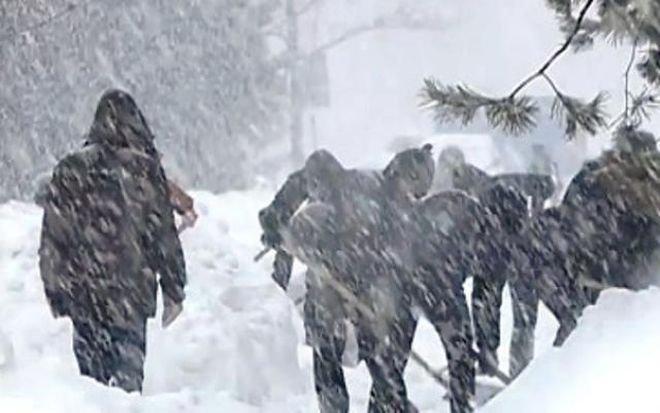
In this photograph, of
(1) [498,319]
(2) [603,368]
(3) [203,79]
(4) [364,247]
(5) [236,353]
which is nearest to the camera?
(2) [603,368]

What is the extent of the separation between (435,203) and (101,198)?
1.78m

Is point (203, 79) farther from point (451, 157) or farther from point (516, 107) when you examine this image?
point (516, 107)

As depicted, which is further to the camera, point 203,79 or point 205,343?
point 203,79

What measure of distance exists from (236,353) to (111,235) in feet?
9.63

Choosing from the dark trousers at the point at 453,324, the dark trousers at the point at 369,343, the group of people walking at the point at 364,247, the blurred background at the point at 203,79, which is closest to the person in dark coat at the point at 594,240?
the group of people walking at the point at 364,247

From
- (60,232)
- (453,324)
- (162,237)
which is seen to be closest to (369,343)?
(453,324)

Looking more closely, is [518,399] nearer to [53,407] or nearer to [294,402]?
[53,407]

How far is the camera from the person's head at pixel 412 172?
6.80 meters

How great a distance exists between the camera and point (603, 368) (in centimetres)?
Result: 443

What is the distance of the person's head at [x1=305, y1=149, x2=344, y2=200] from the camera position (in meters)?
6.78

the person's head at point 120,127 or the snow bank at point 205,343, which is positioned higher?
the person's head at point 120,127

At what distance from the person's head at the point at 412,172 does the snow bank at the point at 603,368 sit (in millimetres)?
1846

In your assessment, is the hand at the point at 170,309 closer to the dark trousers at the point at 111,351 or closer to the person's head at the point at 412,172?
the dark trousers at the point at 111,351

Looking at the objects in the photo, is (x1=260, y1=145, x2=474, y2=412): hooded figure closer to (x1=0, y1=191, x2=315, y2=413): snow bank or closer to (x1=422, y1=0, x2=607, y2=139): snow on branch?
(x1=0, y1=191, x2=315, y2=413): snow bank
